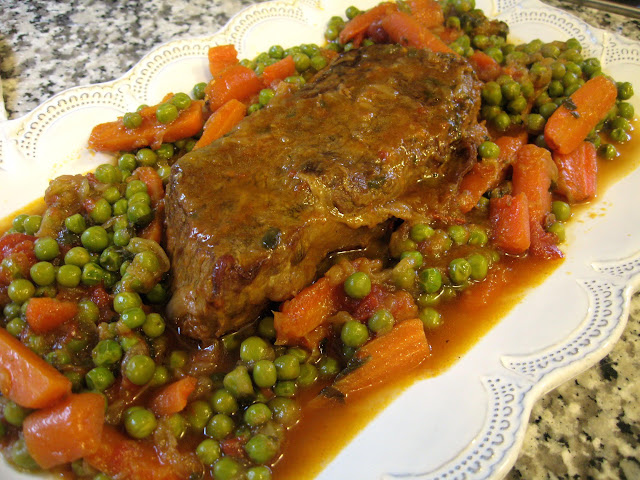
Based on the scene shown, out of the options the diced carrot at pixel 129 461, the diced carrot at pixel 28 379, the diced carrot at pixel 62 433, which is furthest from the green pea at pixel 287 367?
the diced carrot at pixel 28 379

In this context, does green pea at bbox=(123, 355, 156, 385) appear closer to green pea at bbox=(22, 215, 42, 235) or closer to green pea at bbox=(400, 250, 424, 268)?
green pea at bbox=(22, 215, 42, 235)

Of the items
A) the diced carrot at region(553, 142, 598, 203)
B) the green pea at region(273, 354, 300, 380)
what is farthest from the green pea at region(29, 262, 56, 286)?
the diced carrot at region(553, 142, 598, 203)

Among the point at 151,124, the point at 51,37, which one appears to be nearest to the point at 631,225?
the point at 151,124

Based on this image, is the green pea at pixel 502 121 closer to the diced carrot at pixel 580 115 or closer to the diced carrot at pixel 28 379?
the diced carrot at pixel 580 115

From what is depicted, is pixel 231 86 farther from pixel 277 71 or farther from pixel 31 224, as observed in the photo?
pixel 31 224

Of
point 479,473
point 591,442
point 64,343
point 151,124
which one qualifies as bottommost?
point 591,442

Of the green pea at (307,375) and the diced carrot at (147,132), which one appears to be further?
the diced carrot at (147,132)

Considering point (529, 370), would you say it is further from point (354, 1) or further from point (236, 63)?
point (354, 1)
